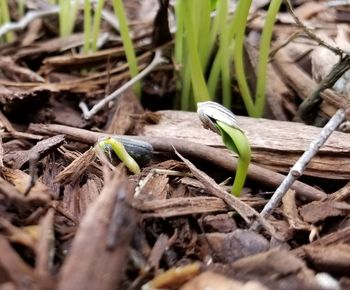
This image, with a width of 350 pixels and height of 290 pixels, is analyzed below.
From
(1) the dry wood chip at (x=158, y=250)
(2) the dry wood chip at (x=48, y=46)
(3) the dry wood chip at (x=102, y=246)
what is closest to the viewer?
(3) the dry wood chip at (x=102, y=246)

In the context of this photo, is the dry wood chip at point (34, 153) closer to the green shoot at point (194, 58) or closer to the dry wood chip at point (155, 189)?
the dry wood chip at point (155, 189)

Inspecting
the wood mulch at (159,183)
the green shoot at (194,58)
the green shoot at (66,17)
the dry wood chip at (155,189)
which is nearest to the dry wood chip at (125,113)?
the wood mulch at (159,183)

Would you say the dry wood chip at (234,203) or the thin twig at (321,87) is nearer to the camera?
the dry wood chip at (234,203)

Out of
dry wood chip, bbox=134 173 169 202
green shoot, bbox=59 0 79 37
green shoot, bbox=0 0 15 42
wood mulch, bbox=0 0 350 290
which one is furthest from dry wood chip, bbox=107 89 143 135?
green shoot, bbox=0 0 15 42

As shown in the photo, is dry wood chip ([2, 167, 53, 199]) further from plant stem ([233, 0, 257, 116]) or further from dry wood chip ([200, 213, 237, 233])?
plant stem ([233, 0, 257, 116])

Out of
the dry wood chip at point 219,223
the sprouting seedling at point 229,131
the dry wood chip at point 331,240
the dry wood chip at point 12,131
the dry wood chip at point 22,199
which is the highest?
the sprouting seedling at point 229,131

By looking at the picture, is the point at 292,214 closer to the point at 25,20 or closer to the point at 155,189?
the point at 155,189

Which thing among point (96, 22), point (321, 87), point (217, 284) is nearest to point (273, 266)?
point (217, 284)
